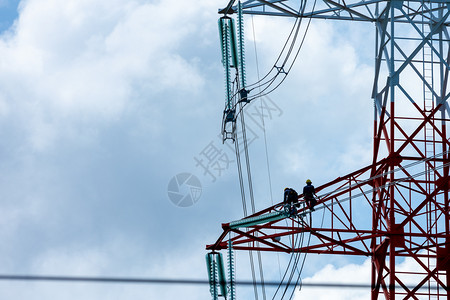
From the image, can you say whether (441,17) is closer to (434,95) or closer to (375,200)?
(434,95)

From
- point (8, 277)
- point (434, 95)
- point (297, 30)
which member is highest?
point (297, 30)

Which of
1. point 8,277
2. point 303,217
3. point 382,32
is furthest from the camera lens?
point 382,32

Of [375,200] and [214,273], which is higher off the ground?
[375,200]

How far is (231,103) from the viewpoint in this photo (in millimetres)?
36875

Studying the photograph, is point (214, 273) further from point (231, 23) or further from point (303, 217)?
point (231, 23)

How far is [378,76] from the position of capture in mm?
36688

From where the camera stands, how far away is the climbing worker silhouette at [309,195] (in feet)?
109

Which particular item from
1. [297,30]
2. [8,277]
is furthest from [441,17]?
[8,277]

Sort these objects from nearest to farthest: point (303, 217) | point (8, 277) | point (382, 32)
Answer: point (8, 277)
point (303, 217)
point (382, 32)

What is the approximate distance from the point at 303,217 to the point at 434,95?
745 cm

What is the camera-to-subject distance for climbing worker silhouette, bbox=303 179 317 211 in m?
33.3

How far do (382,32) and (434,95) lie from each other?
3.09 meters

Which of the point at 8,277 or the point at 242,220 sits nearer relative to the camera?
the point at 8,277

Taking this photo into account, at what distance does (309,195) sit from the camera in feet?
110
